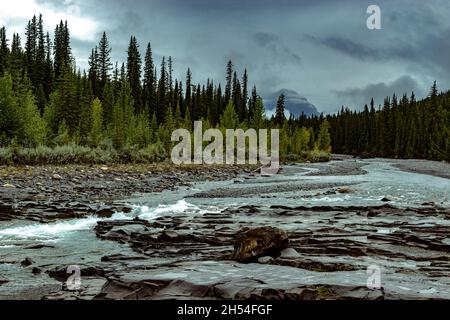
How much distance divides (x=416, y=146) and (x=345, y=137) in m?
45.2

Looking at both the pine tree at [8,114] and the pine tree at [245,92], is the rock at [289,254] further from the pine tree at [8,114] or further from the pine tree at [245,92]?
the pine tree at [245,92]

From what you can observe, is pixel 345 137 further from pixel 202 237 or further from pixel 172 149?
pixel 202 237

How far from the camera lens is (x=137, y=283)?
6.55 m

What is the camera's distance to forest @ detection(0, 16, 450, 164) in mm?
38625

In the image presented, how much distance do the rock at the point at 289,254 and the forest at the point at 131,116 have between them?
91.9 ft

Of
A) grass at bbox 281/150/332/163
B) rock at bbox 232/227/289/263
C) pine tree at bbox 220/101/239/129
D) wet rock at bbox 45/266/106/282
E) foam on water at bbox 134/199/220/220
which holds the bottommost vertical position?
foam on water at bbox 134/199/220/220

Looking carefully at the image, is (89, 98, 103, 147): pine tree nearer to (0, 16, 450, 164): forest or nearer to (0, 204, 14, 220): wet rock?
(0, 16, 450, 164): forest

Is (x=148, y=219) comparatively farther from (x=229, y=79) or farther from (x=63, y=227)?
(x=229, y=79)

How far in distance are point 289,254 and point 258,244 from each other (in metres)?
0.67

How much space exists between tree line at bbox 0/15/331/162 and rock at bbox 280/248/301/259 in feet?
102

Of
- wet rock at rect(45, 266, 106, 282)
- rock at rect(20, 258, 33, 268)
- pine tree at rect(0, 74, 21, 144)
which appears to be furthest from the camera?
pine tree at rect(0, 74, 21, 144)

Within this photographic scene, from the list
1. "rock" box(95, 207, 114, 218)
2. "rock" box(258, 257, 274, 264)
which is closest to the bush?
"rock" box(95, 207, 114, 218)

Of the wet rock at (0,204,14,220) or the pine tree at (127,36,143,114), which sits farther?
the pine tree at (127,36,143,114)

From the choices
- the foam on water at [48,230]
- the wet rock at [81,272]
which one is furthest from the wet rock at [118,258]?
the foam on water at [48,230]
